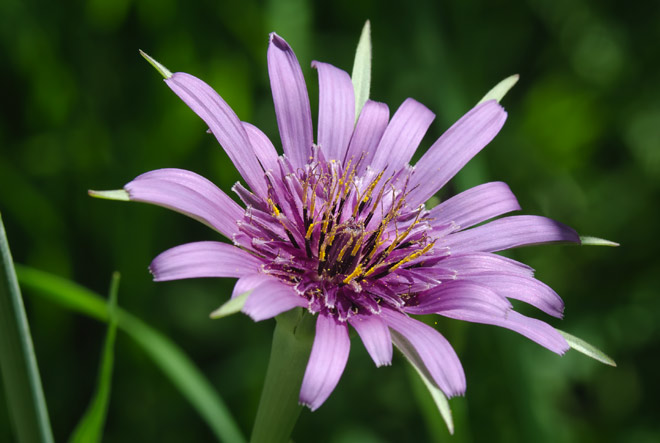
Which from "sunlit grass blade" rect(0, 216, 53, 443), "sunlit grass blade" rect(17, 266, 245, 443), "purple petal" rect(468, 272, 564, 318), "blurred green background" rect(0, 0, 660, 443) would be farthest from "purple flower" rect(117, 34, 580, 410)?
"blurred green background" rect(0, 0, 660, 443)

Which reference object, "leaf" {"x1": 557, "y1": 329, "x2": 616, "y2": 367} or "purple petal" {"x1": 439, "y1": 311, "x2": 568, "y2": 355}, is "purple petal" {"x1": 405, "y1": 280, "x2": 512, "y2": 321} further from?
"leaf" {"x1": 557, "y1": 329, "x2": 616, "y2": 367}

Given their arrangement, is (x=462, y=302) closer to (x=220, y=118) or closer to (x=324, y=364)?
(x=324, y=364)

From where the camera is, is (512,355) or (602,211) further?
(602,211)

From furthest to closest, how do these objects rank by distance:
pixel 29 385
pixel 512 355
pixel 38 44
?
1. pixel 38 44
2. pixel 512 355
3. pixel 29 385

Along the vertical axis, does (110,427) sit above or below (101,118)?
below

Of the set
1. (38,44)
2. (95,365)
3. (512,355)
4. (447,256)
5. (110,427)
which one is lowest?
(110,427)

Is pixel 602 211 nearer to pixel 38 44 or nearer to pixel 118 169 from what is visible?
pixel 118 169

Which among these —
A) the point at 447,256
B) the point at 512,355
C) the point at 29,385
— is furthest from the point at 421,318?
the point at 29,385

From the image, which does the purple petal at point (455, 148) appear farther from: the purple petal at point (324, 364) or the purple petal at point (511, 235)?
the purple petal at point (324, 364)
